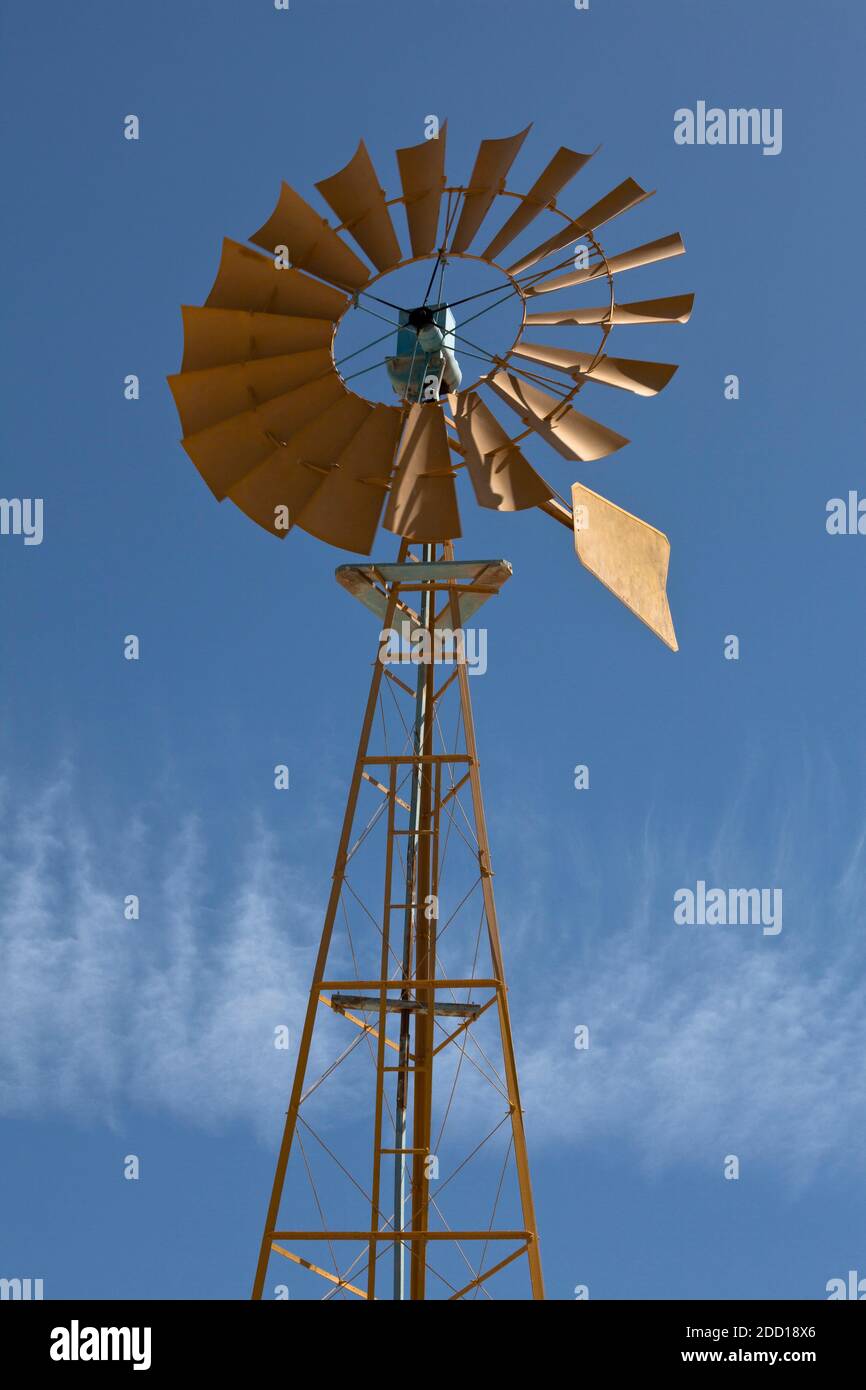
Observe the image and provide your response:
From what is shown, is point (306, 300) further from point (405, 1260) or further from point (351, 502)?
point (405, 1260)

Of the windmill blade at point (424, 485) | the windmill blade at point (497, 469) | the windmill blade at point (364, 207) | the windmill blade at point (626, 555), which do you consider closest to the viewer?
the windmill blade at point (497, 469)

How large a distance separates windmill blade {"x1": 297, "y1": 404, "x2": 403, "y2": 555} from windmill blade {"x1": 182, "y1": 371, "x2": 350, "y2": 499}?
50cm

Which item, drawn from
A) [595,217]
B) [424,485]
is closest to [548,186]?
[595,217]

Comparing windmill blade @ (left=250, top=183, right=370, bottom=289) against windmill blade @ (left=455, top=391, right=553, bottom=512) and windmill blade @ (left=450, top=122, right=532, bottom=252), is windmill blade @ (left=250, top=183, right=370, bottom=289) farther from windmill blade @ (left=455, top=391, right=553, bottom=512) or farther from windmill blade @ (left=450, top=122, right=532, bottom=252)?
windmill blade @ (left=455, top=391, right=553, bottom=512)

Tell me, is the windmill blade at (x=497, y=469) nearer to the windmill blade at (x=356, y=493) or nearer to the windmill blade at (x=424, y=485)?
the windmill blade at (x=424, y=485)

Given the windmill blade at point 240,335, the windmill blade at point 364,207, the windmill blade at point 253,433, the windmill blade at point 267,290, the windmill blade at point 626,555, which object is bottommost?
the windmill blade at point 626,555

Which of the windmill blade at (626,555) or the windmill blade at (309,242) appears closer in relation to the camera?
the windmill blade at (309,242)

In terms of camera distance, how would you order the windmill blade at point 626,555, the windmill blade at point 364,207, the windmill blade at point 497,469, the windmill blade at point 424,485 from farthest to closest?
the windmill blade at point 626,555 < the windmill blade at point 364,207 < the windmill blade at point 424,485 < the windmill blade at point 497,469

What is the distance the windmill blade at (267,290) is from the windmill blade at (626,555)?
2777mm

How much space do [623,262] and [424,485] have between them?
2834mm

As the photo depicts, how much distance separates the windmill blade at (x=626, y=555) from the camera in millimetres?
15695
